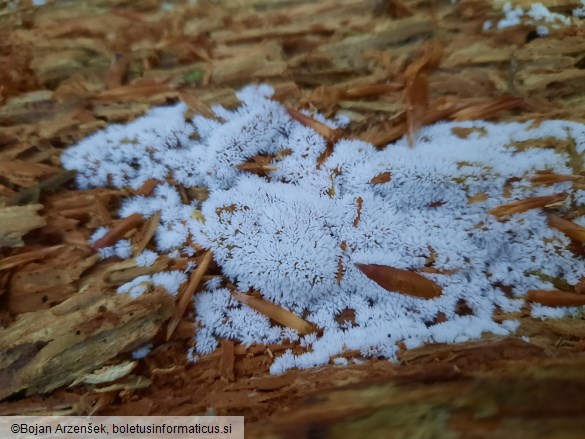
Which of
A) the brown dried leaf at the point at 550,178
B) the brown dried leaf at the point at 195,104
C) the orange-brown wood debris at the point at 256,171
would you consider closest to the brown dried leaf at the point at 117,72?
the orange-brown wood debris at the point at 256,171

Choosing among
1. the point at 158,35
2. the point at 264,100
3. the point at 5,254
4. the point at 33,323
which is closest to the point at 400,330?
the point at 264,100

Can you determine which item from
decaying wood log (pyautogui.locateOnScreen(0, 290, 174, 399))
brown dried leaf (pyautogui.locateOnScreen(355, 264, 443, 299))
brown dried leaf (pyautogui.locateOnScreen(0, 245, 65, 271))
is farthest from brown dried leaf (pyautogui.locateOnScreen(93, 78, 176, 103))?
brown dried leaf (pyautogui.locateOnScreen(355, 264, 443, 299))

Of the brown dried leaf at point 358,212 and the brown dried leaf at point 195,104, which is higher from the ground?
the brown dried leaf at point 195,104

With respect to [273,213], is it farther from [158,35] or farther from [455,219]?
[158,35]

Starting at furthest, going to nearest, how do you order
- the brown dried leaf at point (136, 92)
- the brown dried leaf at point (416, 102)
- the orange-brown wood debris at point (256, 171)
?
the brown dried leaf at point (136, 92) → the brown dried leaf at point (416, 102) → the orange-brown wood debris at point (256, 171)

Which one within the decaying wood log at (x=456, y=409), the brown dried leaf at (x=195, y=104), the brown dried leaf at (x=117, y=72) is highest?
the brown dried leaf at (x=117, y=72)

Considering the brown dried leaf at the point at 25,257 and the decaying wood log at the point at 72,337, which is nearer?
the decaying wood log at the point at 72,337

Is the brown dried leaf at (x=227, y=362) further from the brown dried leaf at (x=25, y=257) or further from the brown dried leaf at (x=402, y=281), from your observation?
the brown dried leaf at (x=25, y=257)

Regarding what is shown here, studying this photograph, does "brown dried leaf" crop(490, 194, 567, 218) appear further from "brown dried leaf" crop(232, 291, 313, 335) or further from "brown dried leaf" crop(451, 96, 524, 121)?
"brown dried leaf" crop(232, 291, 313, 335)
